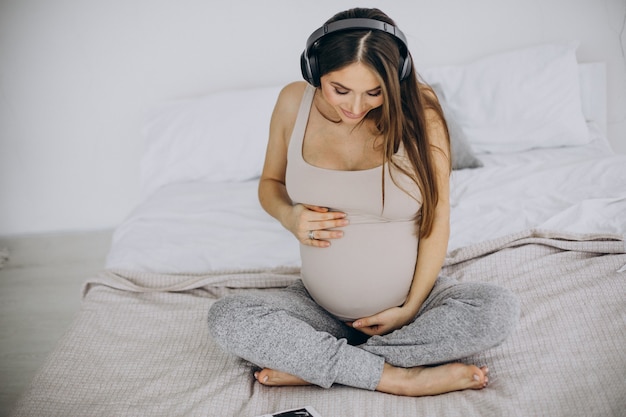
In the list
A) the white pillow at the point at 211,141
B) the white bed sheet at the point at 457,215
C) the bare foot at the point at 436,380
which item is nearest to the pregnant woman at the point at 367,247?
the bare foot at the point at 436,380

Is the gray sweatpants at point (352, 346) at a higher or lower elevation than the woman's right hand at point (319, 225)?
lower

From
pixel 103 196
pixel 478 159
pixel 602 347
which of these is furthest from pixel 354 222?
pixel 103 196

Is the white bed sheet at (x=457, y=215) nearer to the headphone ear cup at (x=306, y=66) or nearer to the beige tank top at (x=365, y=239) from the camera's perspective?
the beige tank top at (x=365, y=239)

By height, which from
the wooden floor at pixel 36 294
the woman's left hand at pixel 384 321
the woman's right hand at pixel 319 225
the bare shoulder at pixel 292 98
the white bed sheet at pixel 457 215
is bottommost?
the wooden floor at pixel 36 294

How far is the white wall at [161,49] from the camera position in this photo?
2240 mm

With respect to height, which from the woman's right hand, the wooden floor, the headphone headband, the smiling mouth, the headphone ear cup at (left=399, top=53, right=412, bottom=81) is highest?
the headphone headband

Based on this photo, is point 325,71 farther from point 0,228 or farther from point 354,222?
point 0,228

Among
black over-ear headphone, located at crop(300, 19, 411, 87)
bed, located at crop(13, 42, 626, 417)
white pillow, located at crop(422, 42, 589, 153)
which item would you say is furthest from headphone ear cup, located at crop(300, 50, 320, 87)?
white pillow, located at crop(422, 42, 589, 153)

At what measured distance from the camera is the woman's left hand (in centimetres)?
121

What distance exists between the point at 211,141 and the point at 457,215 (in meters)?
0.93

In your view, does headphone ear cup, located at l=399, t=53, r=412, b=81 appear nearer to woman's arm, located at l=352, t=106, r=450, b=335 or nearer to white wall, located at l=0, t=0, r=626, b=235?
woman's arm, located at l=352, t=106, r=450, b=335

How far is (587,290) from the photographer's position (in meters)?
1.28

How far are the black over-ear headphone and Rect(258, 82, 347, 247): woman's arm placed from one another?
240mm

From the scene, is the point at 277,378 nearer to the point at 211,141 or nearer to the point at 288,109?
the point at 288,109
